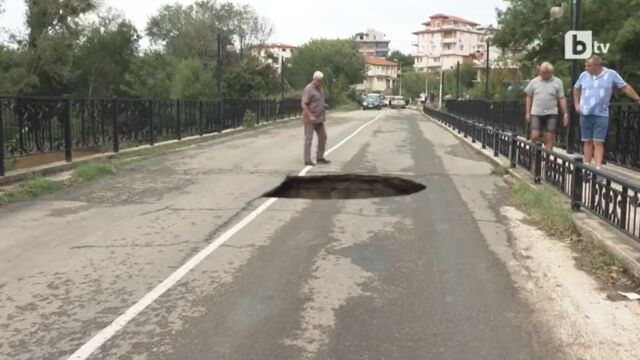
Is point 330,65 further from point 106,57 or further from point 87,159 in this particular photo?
point 87,159

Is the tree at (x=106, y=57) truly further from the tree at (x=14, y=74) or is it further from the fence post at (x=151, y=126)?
the fence post at (x=151, y=126)

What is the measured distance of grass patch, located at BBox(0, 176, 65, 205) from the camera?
1040 cm

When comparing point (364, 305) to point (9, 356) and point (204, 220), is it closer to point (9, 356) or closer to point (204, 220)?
point (9, 356)

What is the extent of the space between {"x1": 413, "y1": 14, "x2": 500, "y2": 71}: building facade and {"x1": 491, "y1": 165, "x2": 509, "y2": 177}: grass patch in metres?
161

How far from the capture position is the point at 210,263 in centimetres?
652

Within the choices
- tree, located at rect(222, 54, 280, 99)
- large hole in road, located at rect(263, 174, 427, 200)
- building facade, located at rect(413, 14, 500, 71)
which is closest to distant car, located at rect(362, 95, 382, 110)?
tree, located at rect(222, 54, 280, 99)

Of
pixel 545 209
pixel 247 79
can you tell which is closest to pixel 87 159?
pixel 545 209

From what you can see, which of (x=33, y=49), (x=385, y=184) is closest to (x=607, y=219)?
(x=385, y=184)

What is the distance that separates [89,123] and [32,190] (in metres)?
4.93

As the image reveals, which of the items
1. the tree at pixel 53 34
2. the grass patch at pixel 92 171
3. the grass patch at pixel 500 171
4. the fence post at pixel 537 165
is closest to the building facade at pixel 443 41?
the tree at pixel 53 34

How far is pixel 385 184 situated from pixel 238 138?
12694mm

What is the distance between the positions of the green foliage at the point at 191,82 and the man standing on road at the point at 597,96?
171 feet

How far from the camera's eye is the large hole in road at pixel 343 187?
11.5m

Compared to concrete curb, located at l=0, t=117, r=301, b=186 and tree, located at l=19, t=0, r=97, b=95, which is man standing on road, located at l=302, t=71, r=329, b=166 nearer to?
concrete curb, located at l=0, t=117, r=301, b=186
